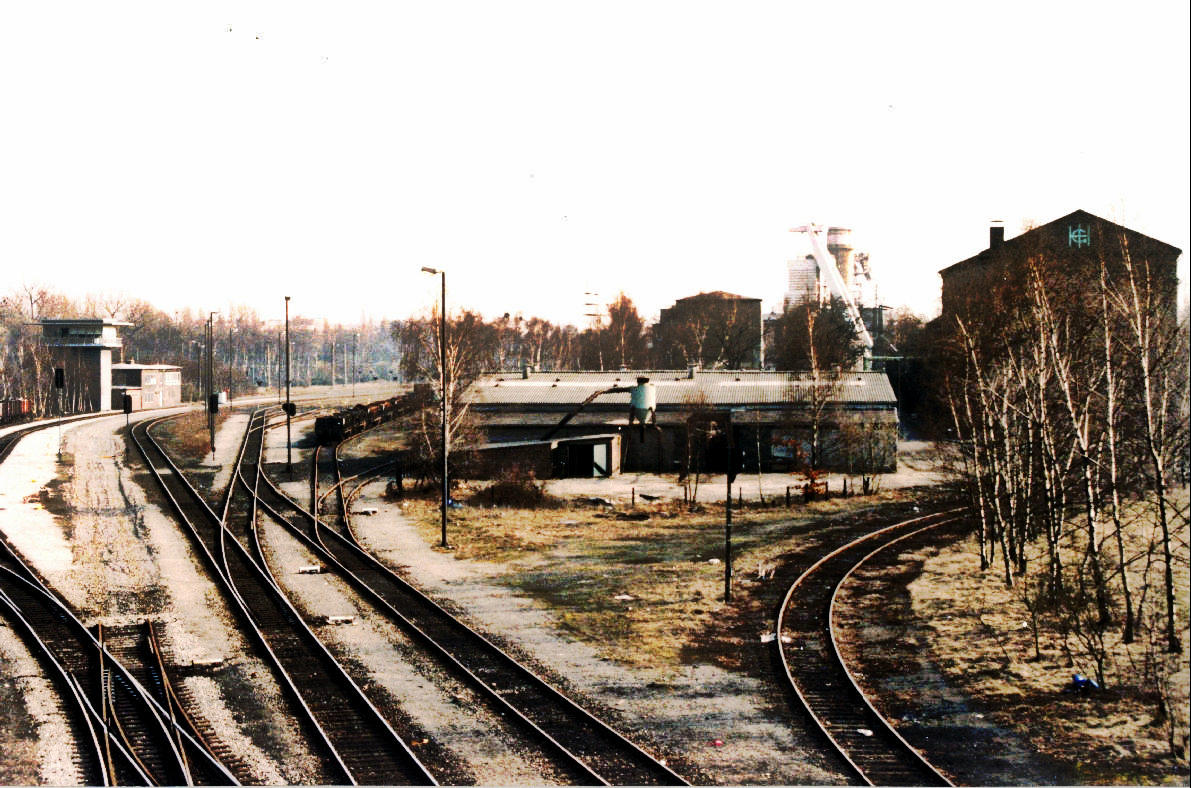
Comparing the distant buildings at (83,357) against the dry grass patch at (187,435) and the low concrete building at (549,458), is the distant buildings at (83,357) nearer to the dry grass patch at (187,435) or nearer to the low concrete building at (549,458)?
the dry grass patch at (187,435)

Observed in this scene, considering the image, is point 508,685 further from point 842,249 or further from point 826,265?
point 842,249

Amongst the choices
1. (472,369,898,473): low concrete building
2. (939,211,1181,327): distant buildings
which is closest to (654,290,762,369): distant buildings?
(939,211,1181,327): distant buildings

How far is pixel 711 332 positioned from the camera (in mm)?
91938

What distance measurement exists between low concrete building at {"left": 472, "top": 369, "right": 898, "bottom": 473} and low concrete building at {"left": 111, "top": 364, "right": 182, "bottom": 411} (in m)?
32.0

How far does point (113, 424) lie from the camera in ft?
175

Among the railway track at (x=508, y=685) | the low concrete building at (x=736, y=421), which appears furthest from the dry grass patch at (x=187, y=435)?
the railway track at (x=508, y=685)

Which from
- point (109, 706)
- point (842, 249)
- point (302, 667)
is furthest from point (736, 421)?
point (842, 249)

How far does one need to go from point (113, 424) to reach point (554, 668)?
149ft

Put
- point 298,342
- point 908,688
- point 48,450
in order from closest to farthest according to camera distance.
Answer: point 908,688 → point 48,450 → point 298,342

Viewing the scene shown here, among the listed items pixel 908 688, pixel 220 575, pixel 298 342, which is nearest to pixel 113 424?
pixel 220 575

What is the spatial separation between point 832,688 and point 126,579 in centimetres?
1622

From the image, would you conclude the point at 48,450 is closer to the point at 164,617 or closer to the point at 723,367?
the point at 164,617

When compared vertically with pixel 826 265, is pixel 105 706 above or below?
below

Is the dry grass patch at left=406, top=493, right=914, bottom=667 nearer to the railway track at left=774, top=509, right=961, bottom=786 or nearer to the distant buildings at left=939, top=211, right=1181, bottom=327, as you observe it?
the railway track at left=774, top=509, right=961, bottom=786
